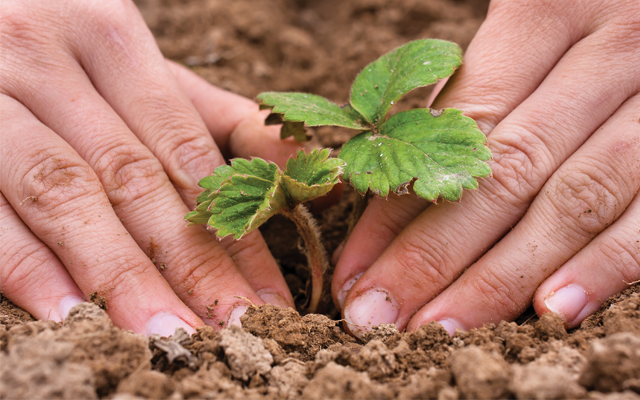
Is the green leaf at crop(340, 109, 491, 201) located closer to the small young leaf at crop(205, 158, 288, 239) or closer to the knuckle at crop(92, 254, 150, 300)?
the small young leaf at crop(205, 158, 288, 239)

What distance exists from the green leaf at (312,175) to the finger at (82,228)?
2.69 feet

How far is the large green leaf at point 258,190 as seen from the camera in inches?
80.4

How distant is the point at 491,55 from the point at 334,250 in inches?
63.1

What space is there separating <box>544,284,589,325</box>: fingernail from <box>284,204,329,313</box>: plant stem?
1.17 metres

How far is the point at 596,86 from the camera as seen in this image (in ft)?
7.56

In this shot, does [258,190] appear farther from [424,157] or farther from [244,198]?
[424,157]

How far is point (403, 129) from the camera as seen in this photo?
2338 mm

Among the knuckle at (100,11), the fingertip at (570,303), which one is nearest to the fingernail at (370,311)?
the fingertip at (570,303)

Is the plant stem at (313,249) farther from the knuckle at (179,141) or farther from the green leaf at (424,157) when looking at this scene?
the knuckle at (179,141)

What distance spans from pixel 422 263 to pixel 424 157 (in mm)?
557

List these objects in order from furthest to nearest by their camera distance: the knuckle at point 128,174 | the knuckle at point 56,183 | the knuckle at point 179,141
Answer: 1. the knuckle at point 179,141
2. the knuckle at point 128,174
3. the knuckle at point 56,183

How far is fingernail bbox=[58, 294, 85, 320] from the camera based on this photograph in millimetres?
2107

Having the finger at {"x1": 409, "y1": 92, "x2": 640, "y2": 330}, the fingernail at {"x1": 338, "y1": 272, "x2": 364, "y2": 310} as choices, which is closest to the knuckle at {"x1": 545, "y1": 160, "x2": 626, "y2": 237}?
the finger at {"x1": 409, "y1": 92, "x2": 640, "y2": 330}

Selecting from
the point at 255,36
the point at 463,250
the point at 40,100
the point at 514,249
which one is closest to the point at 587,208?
the point at 514,249
